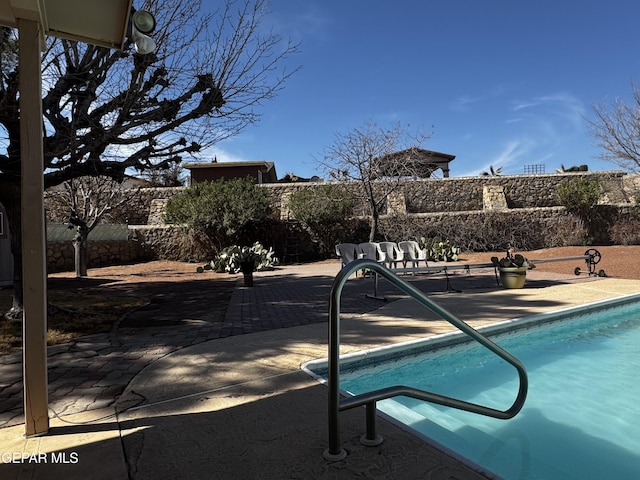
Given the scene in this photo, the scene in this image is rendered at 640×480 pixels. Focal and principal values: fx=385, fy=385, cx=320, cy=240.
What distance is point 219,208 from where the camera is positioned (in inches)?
648

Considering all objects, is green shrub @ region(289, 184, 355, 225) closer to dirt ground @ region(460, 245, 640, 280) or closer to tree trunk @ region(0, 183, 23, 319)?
dirt ground @ region(460, 245, 640, 280)

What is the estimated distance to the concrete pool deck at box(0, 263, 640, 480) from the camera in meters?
2.02

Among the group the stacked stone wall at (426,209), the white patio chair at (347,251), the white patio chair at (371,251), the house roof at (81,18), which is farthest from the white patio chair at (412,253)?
the house roof at (81,18)

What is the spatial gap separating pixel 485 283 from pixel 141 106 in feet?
27.9

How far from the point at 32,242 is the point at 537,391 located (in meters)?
4.72

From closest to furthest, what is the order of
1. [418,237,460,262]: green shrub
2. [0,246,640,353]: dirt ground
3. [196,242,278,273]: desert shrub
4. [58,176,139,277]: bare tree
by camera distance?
[0,246,640,353]: dirt ground
[58,176,139,277]: bare tree
[196,242,278,273]: desert shrub
[418,237,460,262]: green shrub

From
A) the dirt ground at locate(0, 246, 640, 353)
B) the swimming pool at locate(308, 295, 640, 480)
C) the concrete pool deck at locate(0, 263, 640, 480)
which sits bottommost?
the swimming pool at locate(308, 295, 640, 480)

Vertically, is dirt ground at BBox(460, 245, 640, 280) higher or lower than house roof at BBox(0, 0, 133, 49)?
lower

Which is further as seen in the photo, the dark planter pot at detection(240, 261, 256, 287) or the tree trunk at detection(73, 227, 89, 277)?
the tree trunk at detection(73, 227, 89, 277)

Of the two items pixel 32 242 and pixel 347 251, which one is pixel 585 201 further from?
pixel 32 242

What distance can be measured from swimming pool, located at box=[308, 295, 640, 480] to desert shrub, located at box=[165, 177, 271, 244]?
12856mm

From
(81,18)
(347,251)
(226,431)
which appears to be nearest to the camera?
(226,431)

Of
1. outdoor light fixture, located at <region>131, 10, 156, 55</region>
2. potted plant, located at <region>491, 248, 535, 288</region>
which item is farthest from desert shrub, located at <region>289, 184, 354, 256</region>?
outdoor light fixture, located at <region>131, 10, 156, 55</region>

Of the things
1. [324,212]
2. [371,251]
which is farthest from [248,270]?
[324,212]
